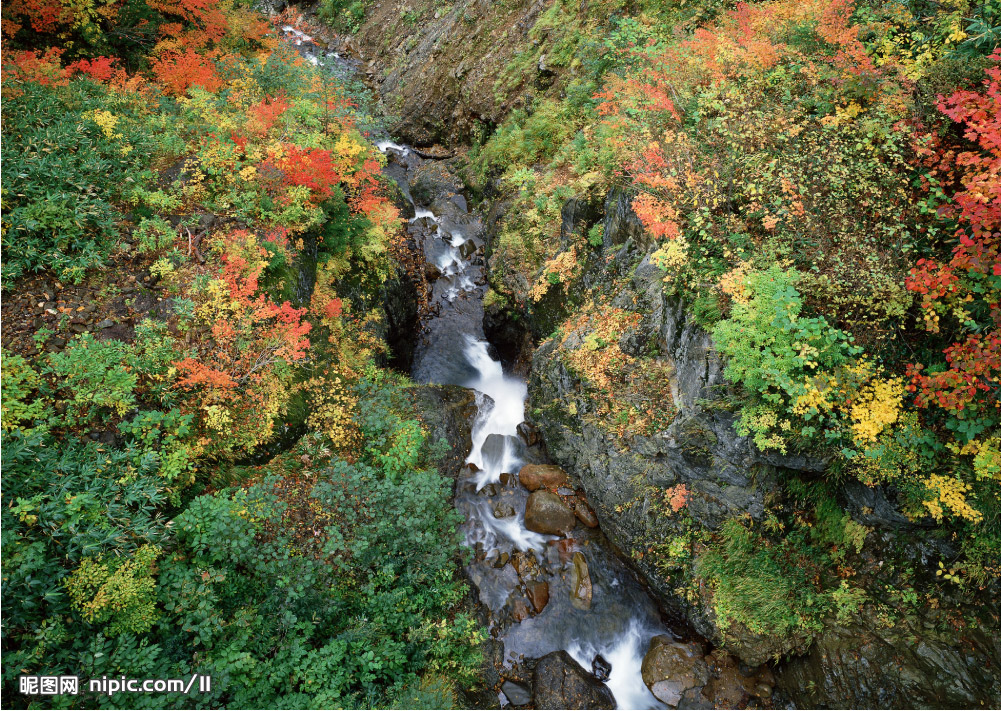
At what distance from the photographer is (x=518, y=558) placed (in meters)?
10.0

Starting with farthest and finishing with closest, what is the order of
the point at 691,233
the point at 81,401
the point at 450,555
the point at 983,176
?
the point at 450,555
the point at 691,233
the point at 81,401
the point at 983,176

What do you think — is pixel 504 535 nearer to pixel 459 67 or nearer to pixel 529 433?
pixel 529 433

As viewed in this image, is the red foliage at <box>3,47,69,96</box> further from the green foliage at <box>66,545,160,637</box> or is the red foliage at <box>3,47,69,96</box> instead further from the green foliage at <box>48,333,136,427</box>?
the green foliage at <box>66,545,160,637</box>

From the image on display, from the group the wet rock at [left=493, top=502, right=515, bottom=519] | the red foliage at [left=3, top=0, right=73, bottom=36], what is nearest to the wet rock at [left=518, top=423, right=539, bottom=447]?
the wet rock at [left=493, top=502, right=515, bottom=519]

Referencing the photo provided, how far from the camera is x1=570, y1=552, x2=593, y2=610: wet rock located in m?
9.48

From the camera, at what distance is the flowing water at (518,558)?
9062 millimetres

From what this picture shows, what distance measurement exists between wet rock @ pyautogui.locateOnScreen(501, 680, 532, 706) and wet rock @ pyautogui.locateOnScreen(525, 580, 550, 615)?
131 cm

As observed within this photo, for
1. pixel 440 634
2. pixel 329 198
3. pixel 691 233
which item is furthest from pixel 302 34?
pixel 440 634

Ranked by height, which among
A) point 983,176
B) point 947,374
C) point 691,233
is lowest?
point 691,233

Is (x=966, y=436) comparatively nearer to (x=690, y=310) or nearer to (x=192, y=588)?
(x=690, y=310)

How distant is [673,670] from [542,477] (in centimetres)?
455

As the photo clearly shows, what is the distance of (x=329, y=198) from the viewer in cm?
1247

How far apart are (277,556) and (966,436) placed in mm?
10051

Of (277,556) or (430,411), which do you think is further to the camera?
(430,411)
